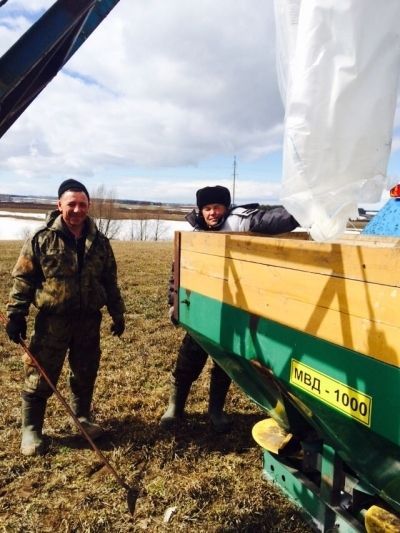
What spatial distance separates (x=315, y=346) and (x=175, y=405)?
249 cm

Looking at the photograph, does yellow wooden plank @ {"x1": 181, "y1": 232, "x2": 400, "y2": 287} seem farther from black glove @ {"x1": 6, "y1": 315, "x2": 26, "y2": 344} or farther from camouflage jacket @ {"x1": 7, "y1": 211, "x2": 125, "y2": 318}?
black glove @ {"x1": 6, "y1": 315, "x2": 26, "y2": 344}

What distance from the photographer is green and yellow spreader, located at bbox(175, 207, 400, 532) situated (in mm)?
1467

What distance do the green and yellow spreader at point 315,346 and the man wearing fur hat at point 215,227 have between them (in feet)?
1.33

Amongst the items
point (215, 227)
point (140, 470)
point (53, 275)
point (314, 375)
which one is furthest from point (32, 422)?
point (314, 375)

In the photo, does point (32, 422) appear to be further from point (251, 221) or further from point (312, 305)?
point (312, 305)

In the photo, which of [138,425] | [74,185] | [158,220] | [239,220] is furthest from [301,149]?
[158,220]

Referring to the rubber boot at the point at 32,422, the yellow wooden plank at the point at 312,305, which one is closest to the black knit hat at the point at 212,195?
the yellow wooden plank at the point at 312,305

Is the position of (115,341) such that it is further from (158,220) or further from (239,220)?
(158,220)

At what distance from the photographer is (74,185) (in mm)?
3451

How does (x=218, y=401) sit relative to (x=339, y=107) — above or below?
below

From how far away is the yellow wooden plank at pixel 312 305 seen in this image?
1447mm

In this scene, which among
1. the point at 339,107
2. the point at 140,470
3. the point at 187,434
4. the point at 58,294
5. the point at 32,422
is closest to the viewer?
the point at 339,107

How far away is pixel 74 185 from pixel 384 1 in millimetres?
2439

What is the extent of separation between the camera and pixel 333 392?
167 cm
